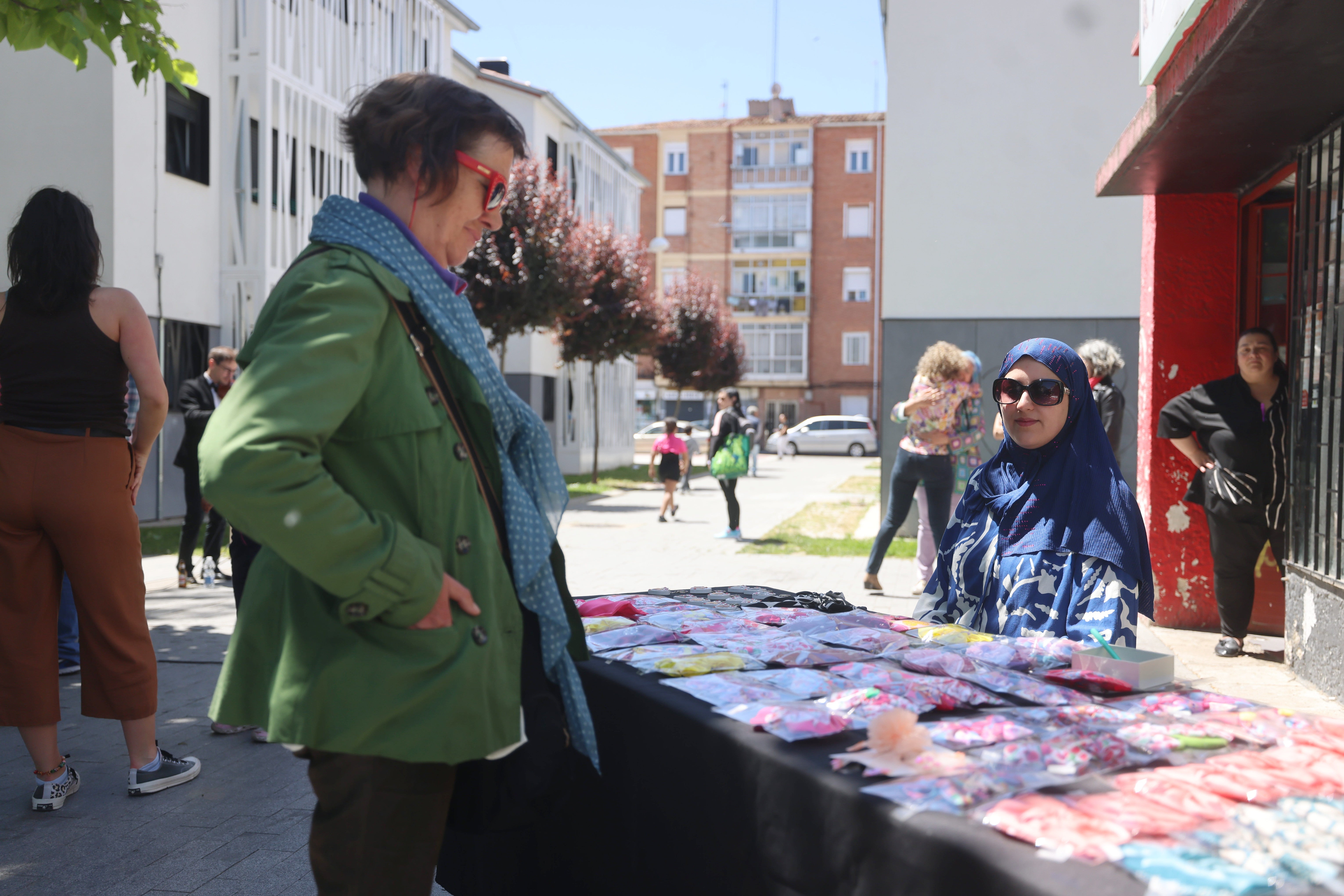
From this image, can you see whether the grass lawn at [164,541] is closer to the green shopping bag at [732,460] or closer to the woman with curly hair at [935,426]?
the green shopping bag at [732,460]

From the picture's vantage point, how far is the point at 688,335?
3997 centimetres

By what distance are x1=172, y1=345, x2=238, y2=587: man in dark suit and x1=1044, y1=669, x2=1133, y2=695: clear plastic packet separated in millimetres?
6708

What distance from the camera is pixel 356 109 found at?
6.23 ft

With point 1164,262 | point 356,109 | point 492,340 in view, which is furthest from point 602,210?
point 356,109

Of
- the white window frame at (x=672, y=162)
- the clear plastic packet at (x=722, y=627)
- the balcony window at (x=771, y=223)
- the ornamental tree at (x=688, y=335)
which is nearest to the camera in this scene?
the clear plastic packet at (x=722, y=627)

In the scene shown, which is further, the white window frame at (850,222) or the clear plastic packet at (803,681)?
the white window frame at (850,222)

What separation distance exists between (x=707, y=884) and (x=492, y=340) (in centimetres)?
1799

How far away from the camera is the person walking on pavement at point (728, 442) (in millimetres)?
13125

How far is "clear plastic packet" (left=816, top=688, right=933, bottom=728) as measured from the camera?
1829 mm

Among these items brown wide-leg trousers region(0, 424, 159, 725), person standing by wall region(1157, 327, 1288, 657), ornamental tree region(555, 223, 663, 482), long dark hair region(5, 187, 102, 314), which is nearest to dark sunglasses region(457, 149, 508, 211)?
long dark hair region(5, 187, 102, 314)

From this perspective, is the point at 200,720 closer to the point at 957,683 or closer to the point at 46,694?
the point at 46,694

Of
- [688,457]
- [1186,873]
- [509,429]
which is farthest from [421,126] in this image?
[688,457]

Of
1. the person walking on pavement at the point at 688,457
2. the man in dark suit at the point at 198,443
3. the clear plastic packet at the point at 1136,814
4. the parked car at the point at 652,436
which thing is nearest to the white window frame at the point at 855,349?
the parked car at the point at 652,436

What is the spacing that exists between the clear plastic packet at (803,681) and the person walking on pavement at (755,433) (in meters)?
21.2
